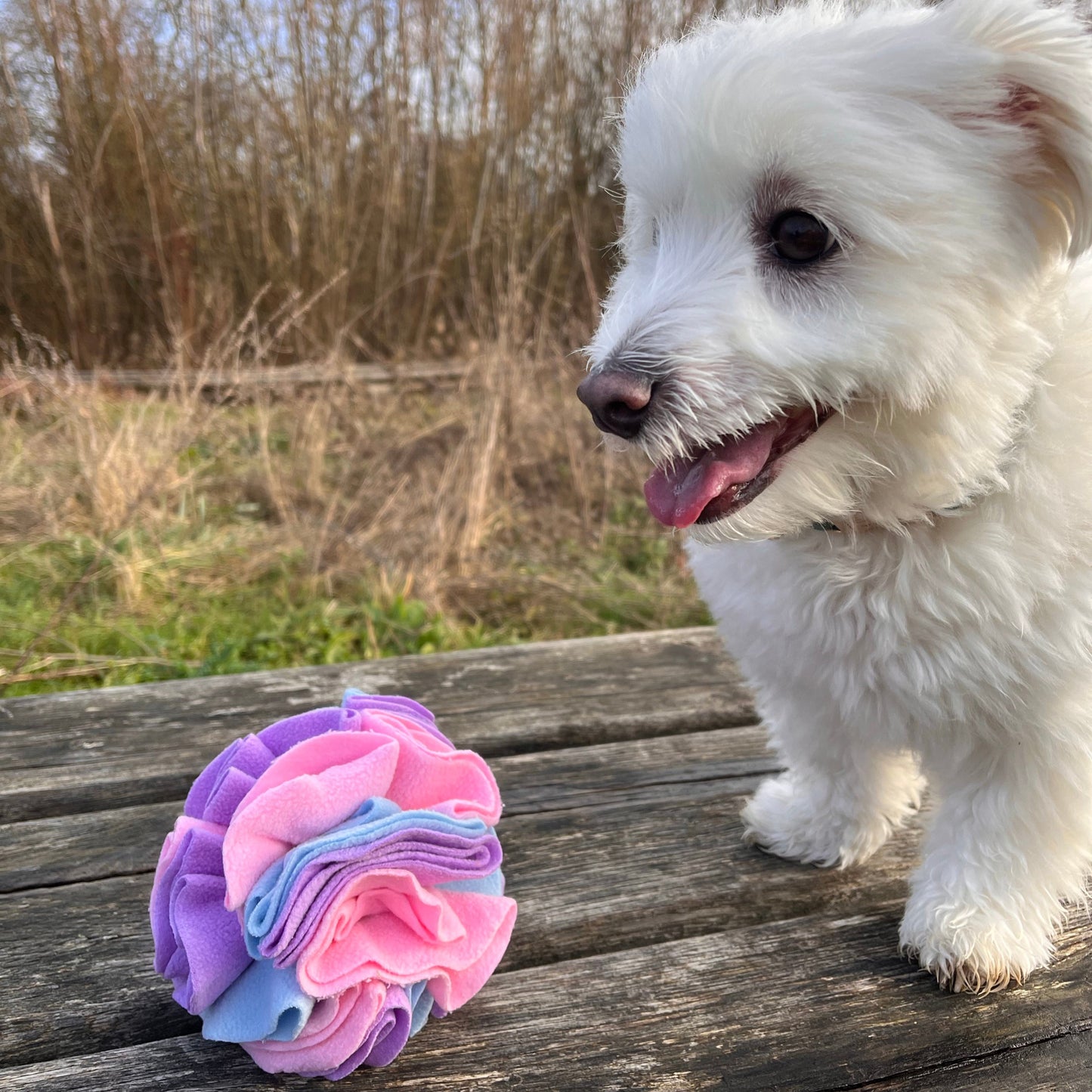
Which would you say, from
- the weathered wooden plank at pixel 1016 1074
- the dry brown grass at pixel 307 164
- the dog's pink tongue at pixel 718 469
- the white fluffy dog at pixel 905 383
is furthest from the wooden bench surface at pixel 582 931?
the dry brown grass at pixel 307 164

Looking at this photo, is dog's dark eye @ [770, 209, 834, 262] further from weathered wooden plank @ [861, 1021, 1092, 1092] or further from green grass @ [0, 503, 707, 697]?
green grass @ [0, 503, 707, 697]

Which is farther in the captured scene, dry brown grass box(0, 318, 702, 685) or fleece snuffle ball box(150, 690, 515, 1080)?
dry brown grass box(0, 318, 702, 685)

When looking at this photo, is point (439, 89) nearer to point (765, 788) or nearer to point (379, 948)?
point (765, 788)

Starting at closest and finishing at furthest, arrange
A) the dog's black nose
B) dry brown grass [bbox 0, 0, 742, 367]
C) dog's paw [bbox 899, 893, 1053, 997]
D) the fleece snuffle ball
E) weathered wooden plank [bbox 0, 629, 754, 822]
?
the fleece snuffle ball < the dog's black nose < dog's paw [bbox 899, 893, 1053, 997] < weathered wooden plank [bbox 0, 629, 754, 822] < dry brown grass [bbox 0, 0, 742, 367]

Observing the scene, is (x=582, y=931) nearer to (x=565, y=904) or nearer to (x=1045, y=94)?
(x=565, y=904)

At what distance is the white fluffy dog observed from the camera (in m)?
1.16

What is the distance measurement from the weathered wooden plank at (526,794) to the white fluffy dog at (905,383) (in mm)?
444

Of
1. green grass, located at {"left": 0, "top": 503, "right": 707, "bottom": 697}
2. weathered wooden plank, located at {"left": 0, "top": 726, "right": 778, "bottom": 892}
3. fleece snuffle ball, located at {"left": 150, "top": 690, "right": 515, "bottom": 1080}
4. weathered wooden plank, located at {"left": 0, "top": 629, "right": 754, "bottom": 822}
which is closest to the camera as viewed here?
fleece snuffle ball, located at {"left": 150, "top": 690, "right": 515, "bottom": 1080}

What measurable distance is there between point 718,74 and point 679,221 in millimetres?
193

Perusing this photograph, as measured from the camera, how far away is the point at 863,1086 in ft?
3.89

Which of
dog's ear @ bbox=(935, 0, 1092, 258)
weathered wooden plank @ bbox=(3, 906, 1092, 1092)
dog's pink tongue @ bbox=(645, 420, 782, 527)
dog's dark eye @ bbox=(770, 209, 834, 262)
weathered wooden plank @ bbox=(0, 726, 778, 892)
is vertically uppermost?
dog's ear @ bbox=(935, 0, 1092, 258)

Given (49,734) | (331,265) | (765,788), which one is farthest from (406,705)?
(331,265)

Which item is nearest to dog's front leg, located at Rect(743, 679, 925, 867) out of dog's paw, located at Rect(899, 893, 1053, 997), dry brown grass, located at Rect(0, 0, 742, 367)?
dog's paw, located at Rect(899, 893, 1053, 997)

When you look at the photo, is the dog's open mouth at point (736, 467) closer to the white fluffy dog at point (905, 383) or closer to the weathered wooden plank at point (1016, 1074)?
the white fluffy dog at point (905, 383)
